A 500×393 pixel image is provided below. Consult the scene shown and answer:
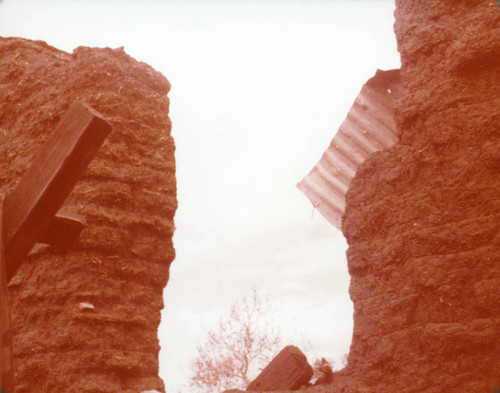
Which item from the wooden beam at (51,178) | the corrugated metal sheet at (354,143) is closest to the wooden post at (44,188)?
the wooden beam at (51,178)

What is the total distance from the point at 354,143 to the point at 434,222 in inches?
81.4

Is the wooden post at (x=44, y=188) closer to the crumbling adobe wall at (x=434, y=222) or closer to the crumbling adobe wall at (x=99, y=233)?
the crumbling adobe wall at (x=99, y=233)

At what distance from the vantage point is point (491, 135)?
11.1 ft

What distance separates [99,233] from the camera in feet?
11.5

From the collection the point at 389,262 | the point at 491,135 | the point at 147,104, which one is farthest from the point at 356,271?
the point at 147,104


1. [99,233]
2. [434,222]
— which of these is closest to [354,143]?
[434,222]

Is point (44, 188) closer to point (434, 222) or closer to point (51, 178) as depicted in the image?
point (51, 178)

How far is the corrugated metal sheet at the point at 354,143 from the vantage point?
207 inches

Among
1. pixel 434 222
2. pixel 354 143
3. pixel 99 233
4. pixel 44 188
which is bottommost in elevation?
pixel 44 188

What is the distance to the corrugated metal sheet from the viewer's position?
17.3 ft

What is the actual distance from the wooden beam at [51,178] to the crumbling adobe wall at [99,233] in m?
1.08

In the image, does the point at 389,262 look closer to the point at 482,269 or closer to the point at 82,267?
the point at 482,269

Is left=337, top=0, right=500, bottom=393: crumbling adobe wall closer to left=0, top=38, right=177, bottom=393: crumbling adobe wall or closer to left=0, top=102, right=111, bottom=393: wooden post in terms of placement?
left=0, top=38, right=177, bottom=393: crumbling adobe wall

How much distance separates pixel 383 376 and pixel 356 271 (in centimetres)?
72
